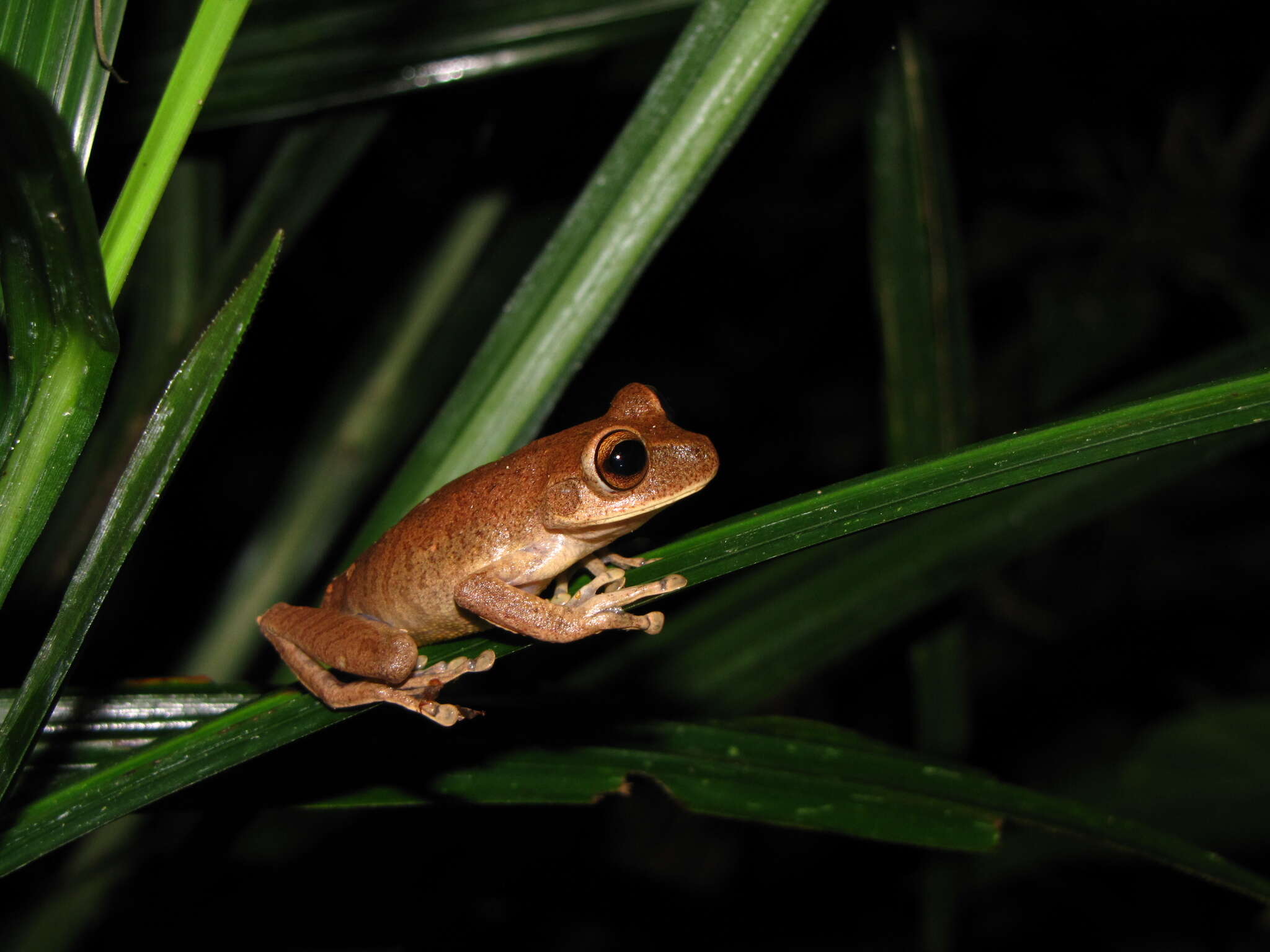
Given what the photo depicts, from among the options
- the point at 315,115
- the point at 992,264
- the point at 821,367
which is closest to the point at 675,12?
the point at 315,115

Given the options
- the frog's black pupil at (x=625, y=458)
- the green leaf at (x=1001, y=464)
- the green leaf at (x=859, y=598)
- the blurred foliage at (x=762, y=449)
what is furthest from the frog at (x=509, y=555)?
the green leaf at (x=1001, y=464)

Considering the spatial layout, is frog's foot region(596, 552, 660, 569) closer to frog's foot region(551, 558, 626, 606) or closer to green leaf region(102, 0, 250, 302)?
frog's foot region(551, 558, 626, 606)

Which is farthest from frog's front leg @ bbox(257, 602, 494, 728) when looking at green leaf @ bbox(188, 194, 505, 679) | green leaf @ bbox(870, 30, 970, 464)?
green leaf @ bbox(870, 30, 970, 464)

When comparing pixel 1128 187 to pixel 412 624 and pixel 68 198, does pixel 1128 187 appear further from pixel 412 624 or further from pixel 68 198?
pixel 68 198

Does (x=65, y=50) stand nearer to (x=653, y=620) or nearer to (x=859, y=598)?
(x=653, y=620)

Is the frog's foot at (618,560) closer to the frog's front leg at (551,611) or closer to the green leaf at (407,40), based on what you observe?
the frog's front leg at (551,611)
